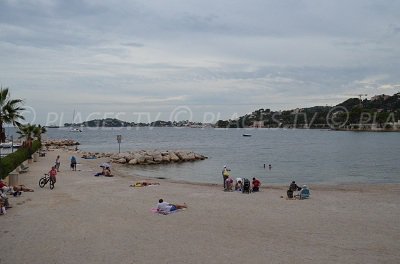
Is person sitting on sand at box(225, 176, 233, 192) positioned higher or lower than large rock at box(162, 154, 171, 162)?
higher

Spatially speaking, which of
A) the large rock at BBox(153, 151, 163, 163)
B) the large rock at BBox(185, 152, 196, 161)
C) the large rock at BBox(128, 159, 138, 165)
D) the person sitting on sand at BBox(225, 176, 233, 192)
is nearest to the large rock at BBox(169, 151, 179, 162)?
the large rock at BBox(153, 151, 163, 163)

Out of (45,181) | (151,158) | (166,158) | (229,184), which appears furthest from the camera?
(166,158)

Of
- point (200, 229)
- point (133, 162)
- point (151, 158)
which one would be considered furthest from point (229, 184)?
point (151, 158)

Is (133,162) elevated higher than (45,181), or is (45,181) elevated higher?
(45,181)

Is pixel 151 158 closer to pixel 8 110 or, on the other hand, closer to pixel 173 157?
pixel 173 157

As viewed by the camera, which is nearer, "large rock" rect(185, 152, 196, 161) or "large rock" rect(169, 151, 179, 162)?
"large rock" rect(169, 151, 179, 162)

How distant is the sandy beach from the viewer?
442 inches

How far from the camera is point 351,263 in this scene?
10.6 m

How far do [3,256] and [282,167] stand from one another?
3888 cm

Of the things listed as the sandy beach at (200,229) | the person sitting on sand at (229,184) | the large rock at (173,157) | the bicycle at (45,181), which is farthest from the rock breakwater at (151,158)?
the sandy beach at (200,229)

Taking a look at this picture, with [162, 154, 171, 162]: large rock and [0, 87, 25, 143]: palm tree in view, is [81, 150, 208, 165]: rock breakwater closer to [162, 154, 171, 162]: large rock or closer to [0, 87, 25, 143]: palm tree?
[162, 154, 171, 162]: large rock

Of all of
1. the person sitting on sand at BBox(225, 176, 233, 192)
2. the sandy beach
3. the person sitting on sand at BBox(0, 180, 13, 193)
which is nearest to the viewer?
the sandy beach

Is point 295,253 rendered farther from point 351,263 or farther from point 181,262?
point 181,262

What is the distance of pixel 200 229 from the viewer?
14250mm
